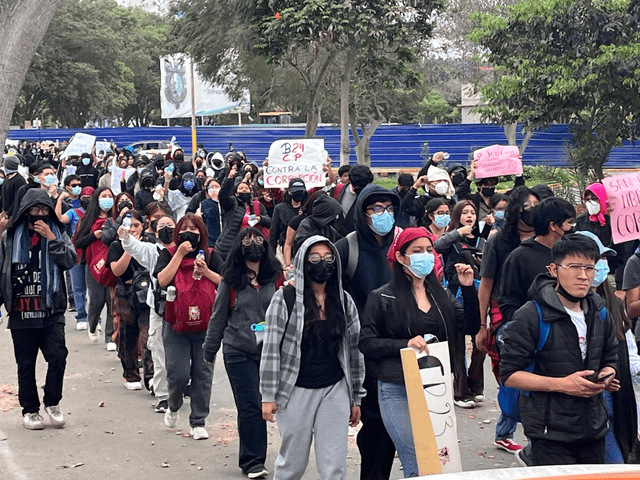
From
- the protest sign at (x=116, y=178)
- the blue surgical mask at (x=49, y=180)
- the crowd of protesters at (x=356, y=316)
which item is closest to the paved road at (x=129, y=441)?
the crowd of protesters at (x=356, y=316)

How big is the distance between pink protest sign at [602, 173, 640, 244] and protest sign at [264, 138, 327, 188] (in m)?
6.47

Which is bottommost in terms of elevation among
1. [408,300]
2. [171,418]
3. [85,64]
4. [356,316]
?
[171,418]

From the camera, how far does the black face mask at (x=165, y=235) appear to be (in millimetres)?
7660

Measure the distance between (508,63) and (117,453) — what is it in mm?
11627

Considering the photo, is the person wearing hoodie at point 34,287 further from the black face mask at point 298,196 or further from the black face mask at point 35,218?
the black face mask at point 298,196

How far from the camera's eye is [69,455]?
7254 millimetres

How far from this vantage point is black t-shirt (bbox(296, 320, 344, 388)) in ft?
17.6

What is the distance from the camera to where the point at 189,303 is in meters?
7.28

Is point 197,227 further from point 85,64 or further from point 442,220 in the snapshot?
point 85,64

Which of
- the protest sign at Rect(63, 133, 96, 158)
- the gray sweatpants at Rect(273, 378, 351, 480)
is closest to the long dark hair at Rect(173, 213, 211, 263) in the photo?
the gray sweatpants at Rect(273, 378, 351, 480)

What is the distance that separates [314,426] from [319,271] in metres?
0.85

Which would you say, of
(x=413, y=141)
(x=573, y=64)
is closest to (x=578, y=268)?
(x=573, y=64)

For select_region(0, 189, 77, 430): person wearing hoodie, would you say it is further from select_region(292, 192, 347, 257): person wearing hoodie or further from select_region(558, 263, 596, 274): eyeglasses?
select_region(558, 263, 596, 274): eyeglasses

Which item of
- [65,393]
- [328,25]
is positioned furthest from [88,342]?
[328,25]
